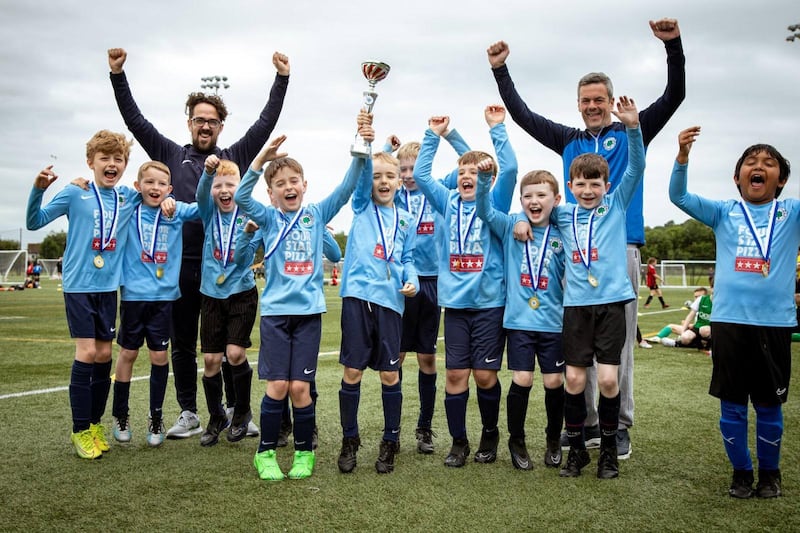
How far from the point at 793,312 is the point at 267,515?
10.1 feet

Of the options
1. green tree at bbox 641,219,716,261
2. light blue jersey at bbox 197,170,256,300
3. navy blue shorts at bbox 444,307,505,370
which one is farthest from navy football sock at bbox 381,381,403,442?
green tree at bbox 641,219,716,261

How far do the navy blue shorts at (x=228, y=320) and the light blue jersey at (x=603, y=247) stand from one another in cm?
228

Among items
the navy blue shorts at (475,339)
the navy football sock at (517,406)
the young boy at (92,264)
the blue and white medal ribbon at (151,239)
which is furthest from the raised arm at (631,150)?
the young boy at (92,264)

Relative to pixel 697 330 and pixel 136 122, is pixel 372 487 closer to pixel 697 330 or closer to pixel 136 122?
pixel 136 122

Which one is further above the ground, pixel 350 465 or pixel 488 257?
pixel 488 257

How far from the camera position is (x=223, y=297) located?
4977 mm

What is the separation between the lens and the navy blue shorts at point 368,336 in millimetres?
4398

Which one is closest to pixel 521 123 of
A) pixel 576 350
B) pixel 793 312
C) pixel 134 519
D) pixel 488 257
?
pixel 488 257

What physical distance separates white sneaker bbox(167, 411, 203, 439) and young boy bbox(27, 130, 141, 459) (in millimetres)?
461

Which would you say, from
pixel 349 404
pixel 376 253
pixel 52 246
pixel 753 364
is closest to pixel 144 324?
pixel 349 404

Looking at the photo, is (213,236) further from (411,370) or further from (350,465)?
(411,370)

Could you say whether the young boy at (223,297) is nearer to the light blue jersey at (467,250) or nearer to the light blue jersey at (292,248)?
the light blue jersey at (292,248)

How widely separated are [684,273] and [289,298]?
52500 millimetres

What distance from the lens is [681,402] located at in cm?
643
